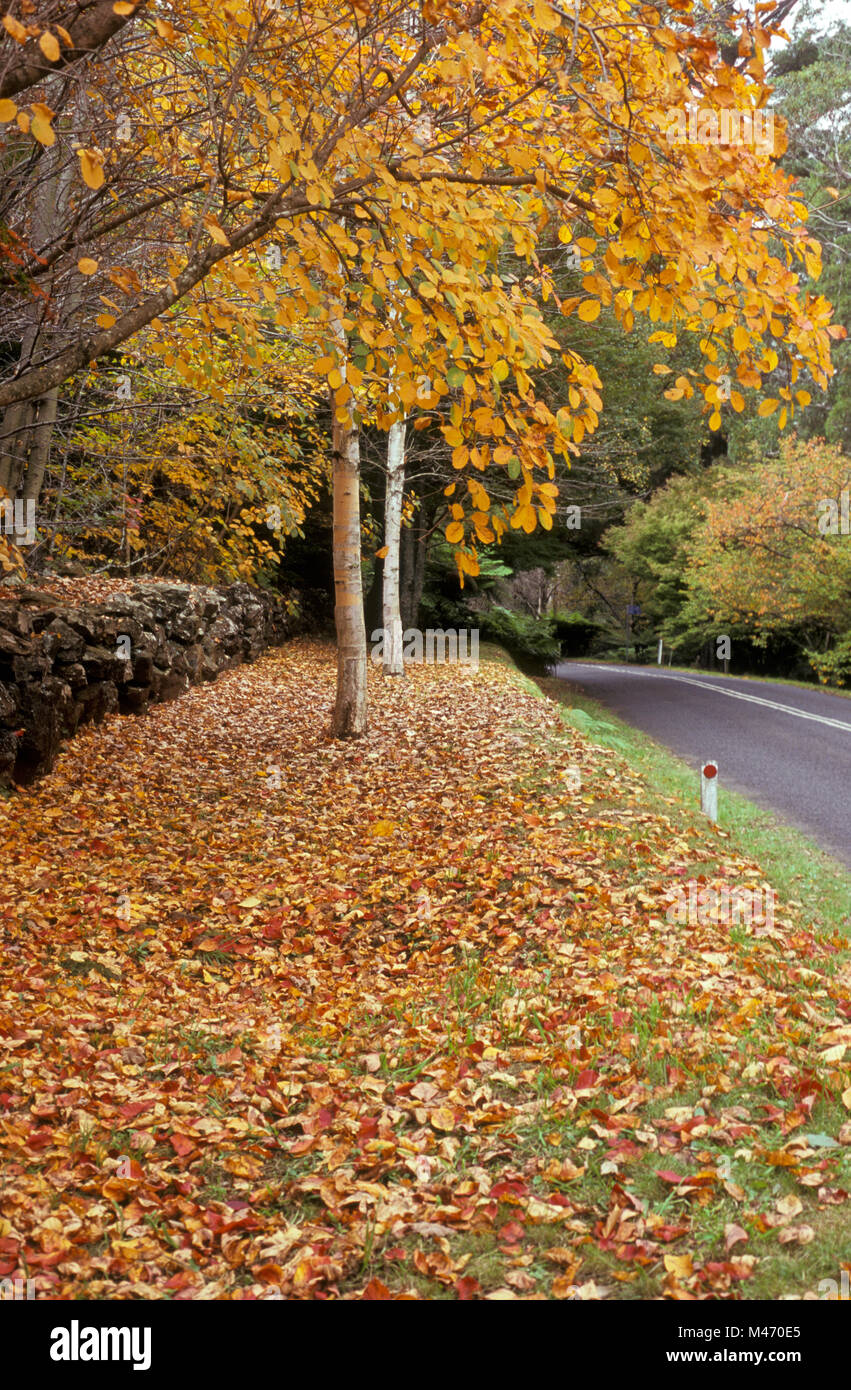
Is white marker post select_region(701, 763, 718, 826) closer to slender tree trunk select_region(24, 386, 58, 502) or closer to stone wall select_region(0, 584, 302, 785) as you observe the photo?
stone wall select_region(0, 584, 302, 785)

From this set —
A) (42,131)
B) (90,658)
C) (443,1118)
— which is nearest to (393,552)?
(90,658)

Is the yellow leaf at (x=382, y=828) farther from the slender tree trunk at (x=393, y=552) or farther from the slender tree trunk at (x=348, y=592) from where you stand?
Answer: the slender tree trunk at (x=393, y=552)

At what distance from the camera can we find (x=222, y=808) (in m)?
8.98

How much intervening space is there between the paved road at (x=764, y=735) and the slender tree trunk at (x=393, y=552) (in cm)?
445

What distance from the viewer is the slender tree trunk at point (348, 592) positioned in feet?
36.6

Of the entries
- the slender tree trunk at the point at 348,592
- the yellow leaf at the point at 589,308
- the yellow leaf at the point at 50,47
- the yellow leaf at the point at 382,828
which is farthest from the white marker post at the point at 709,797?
the yellow leaf at the point at 50,47

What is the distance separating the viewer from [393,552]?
17.6 metres

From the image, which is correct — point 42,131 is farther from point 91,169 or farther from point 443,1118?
point 443,1118

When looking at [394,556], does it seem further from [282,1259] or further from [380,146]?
[282,1259]

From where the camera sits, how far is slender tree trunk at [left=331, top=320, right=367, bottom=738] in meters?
11.1

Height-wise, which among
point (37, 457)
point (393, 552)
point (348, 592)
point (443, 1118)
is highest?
point (37, 457)

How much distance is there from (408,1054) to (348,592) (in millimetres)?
7014
